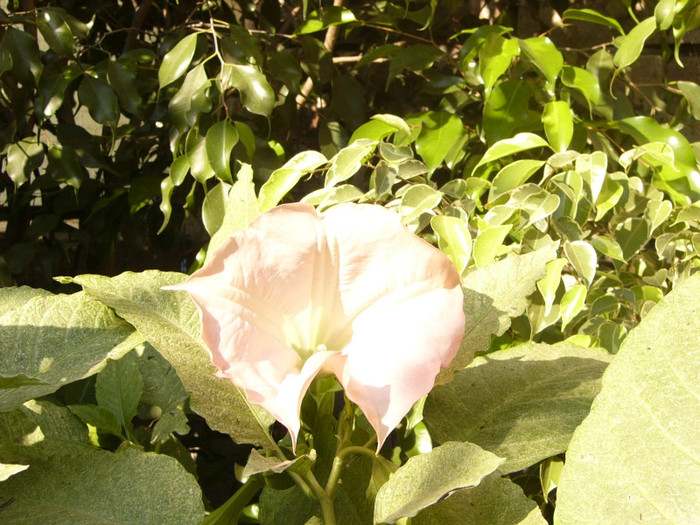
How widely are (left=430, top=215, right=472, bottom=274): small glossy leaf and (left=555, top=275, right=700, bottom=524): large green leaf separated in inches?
14.6

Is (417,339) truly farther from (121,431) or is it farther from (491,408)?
(121,431)

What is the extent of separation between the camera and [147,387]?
48cm

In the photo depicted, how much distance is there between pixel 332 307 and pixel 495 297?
3.5 inches

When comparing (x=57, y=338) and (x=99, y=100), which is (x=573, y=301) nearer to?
(x=57, y=338)

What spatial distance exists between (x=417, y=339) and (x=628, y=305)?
1.86ft

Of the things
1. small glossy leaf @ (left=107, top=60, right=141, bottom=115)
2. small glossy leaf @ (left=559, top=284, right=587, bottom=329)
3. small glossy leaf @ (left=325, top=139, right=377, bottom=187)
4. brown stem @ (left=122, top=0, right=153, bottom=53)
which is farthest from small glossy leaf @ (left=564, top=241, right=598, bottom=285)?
brown stem @ (left=122, top=0, right=153, bottom=53)

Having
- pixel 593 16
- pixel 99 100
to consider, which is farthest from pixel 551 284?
pixel 99 100

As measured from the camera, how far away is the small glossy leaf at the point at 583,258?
2.27 ft

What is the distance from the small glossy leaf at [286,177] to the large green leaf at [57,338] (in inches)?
12.5

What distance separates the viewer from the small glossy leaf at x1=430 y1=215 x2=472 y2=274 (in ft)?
2.09

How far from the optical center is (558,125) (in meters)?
0.88

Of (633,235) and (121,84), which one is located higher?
(121,84)

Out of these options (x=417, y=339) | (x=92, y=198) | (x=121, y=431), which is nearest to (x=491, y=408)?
(x=417, y=339)

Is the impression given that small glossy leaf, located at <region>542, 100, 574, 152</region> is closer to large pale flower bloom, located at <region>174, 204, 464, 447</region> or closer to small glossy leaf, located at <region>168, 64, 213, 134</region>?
small glossy leaf, located at <region>168, 64, 213, 134</region>
